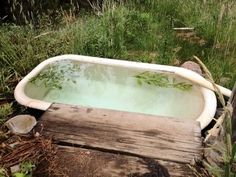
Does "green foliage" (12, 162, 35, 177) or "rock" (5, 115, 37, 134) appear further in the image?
"rock" (5, 115, 37, 134)

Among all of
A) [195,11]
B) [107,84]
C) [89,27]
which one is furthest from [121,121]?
[195,11]

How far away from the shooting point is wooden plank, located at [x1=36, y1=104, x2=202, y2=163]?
75.4 inches

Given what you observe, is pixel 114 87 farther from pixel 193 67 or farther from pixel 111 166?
pixel 111 166

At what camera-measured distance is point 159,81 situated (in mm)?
3000

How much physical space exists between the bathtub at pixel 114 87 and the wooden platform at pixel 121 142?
1.56ft

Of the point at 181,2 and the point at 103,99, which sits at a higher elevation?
the point at 181,2

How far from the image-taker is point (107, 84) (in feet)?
10.4

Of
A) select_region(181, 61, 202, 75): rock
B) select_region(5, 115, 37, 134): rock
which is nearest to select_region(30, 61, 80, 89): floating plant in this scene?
select_region(5, 115, 37, 134): rock

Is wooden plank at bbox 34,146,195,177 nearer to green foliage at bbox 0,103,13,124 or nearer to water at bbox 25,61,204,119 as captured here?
water at bbox 25,61,204,119

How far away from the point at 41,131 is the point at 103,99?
95cm

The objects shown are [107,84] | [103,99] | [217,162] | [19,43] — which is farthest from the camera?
[19,43]

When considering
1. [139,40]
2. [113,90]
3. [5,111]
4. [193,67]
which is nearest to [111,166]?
[113,90]

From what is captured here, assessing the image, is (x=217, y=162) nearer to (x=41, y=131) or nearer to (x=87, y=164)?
(x=87, y=164)

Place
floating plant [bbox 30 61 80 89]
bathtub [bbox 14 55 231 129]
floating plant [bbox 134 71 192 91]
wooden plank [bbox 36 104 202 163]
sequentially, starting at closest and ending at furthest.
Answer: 1. wooden plank [bbox 36 104 202 163]
2. bathtub [bbox 14 55 231 129]
3. floating plant [bbox 134 71 192 91]
4. floating plant [bbox 30 61 80 89]
